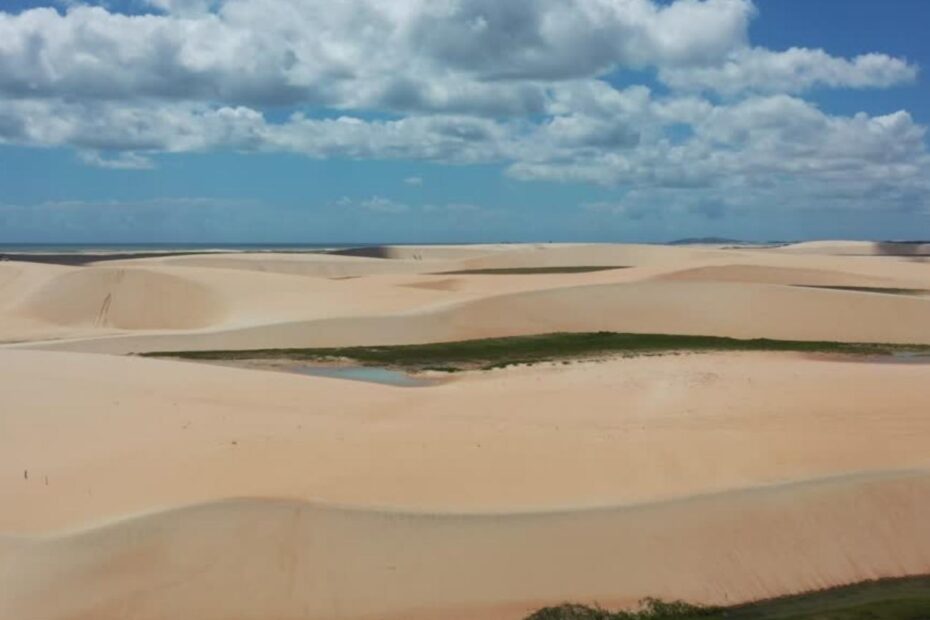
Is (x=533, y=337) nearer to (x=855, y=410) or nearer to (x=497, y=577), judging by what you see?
(x=855, y=410)

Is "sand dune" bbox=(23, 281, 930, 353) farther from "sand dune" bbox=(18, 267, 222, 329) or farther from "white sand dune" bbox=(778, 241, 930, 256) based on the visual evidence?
"white sand dune" bbox=(778, 241, 930, 256)

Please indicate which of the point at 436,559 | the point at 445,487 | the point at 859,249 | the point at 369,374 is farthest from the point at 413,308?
the point at 859,249

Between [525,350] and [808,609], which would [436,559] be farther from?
[525,350]

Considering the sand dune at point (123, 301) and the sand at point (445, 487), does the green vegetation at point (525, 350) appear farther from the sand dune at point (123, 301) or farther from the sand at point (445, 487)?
the sand dune at point (123, 301)

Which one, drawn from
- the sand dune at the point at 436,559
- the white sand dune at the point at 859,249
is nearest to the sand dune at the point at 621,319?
the sand dune at the point at 436,559

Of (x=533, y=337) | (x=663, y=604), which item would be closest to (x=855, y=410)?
(x=663, y=604)

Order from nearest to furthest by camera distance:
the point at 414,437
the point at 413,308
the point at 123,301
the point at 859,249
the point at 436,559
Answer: the point at 436,559, the point at 414,437, the point at 413,308, the point at 123,301, the point at 859,249
